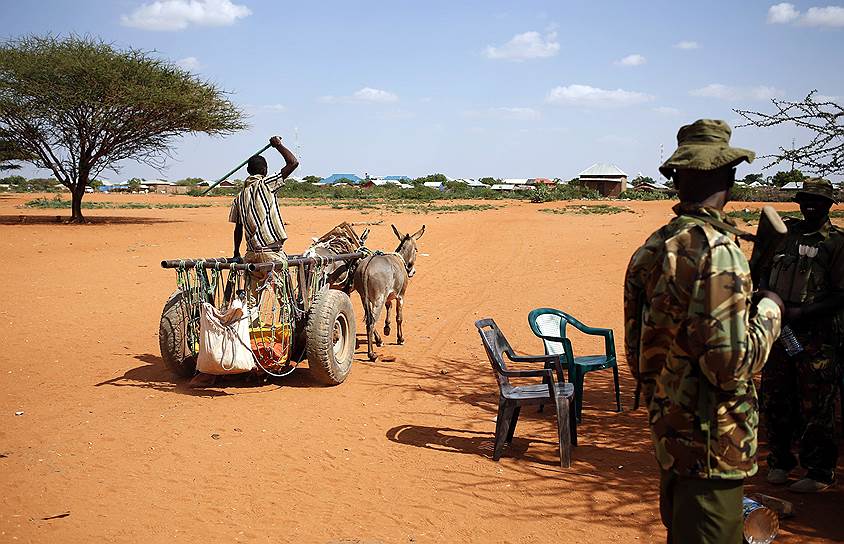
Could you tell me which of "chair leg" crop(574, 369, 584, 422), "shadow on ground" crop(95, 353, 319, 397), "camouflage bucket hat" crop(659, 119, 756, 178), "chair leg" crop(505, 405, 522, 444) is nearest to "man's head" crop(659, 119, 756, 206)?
"camouflage bucket hat" crop(659, 119, 756, 178)

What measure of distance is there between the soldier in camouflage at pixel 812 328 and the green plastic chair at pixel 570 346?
1841mm

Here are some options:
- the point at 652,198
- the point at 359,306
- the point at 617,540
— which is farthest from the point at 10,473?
the point at 652,198

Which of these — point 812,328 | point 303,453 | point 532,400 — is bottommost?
point 303,453

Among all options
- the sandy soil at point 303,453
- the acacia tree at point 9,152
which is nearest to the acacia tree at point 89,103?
the acacia tree at point 9,152

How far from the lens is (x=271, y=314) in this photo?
7.63 metres

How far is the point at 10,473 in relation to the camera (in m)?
5.23

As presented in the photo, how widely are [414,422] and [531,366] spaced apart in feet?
8.20

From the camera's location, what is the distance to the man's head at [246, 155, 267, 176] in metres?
7.49

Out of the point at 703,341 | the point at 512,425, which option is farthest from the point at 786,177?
the point at 703,341

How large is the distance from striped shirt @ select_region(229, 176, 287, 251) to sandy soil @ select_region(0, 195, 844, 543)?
5.33 ft

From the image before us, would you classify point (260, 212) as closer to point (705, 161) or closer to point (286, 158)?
point (286, 158)

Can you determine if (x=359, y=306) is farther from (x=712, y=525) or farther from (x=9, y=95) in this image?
(x=9, y=95)

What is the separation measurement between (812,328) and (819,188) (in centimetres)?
98

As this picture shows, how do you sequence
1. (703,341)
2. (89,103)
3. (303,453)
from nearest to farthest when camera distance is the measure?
(703,341) → (303,453) → (89,103)
